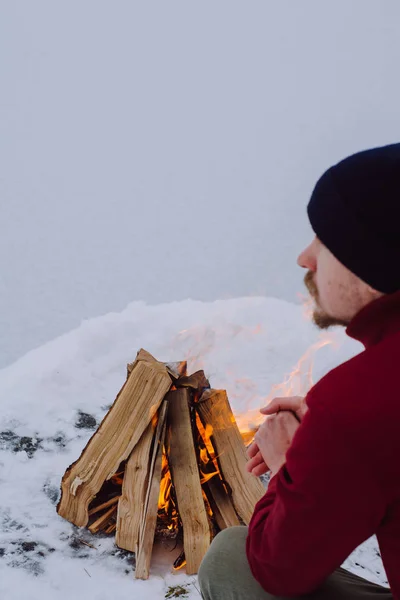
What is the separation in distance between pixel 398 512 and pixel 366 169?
84 cm

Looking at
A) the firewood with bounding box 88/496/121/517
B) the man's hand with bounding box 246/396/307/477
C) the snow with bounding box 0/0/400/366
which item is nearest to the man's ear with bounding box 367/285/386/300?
the man's hand with bounding box 246/396/307/477

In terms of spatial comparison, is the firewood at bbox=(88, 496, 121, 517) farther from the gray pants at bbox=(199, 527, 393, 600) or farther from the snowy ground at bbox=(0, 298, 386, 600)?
the gray pants at bbox=(199, 527, 393, 600)

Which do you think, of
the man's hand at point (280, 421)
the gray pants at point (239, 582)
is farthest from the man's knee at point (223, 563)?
the man's hand at point (280, 421)

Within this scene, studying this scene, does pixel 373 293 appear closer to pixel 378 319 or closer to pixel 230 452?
pixel 378 319

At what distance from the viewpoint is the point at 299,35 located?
2025 centimetres

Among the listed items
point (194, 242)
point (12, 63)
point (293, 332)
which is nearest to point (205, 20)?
point (12, 63)

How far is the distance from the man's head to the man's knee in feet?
2.68

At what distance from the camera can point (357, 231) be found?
1572mm

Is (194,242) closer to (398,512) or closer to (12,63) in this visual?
(398,512)

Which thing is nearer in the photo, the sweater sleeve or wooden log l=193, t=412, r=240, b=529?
the sweater sleeve

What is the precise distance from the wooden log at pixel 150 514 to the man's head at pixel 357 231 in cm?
188

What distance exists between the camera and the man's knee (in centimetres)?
189

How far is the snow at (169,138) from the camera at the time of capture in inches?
355

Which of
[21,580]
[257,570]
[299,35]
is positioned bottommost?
[21,580]
